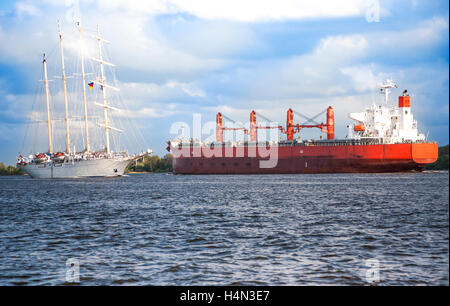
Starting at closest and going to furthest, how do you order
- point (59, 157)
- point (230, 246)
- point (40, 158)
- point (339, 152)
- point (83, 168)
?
point (230, 246) < point (339, 152) < point (83, 168) < point (59, 157) < point (40, 158)

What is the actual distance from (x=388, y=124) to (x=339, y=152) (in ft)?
33.3

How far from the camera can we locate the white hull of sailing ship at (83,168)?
75312 mm

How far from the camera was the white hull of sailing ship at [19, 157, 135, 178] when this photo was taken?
247 ft

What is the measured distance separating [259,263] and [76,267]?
14.8ft

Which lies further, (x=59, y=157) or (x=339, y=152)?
(x=59, y=157)

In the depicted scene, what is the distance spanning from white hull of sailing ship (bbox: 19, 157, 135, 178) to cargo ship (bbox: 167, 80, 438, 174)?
407 inches

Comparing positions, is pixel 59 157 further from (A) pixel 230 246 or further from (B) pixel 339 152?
(A) pixel 230 246

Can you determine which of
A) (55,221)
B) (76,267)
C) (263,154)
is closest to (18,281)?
(76,267)

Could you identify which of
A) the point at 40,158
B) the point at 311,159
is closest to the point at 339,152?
the point at 311,159

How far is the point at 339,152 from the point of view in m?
66.7

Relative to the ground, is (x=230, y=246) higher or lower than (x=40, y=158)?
lower

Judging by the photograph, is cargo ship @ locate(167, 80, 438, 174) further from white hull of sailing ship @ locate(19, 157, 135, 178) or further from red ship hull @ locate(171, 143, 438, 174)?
white hull of sailing ship @ locate(19, 157, 135, 178)
